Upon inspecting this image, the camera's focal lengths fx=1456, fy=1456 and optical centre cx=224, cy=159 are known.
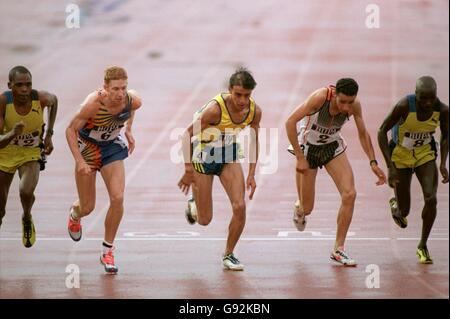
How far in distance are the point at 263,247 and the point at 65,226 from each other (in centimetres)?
302

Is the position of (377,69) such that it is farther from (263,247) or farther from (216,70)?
(263,247)

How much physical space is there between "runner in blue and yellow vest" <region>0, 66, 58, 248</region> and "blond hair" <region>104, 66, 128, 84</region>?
3.21 ft

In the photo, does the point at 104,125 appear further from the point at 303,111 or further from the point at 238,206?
the point at 303,111

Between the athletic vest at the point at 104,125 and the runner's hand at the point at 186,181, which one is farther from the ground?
the athletic vest at the point at 104,125

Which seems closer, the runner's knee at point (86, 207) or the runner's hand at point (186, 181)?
the runner's hand at point (186, 181)

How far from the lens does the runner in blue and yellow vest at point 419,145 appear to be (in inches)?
601

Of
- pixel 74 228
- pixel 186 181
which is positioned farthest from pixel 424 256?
pixel 74 228

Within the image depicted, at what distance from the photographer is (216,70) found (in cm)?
3231

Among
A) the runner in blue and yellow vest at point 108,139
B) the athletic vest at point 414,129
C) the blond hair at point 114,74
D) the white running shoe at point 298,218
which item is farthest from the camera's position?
the white running shoe at point 298,218

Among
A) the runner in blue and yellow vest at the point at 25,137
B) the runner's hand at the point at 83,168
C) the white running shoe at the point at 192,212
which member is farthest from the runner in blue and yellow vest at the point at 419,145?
the runner in blue and yellow vest at the point at 25,137

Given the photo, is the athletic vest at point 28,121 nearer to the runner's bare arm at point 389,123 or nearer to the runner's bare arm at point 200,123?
the runner's bare arm at point 200,123

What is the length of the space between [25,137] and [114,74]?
1499 mm

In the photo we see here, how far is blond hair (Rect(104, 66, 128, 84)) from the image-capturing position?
47.9ft

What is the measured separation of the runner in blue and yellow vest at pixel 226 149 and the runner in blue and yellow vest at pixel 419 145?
4.76ft
